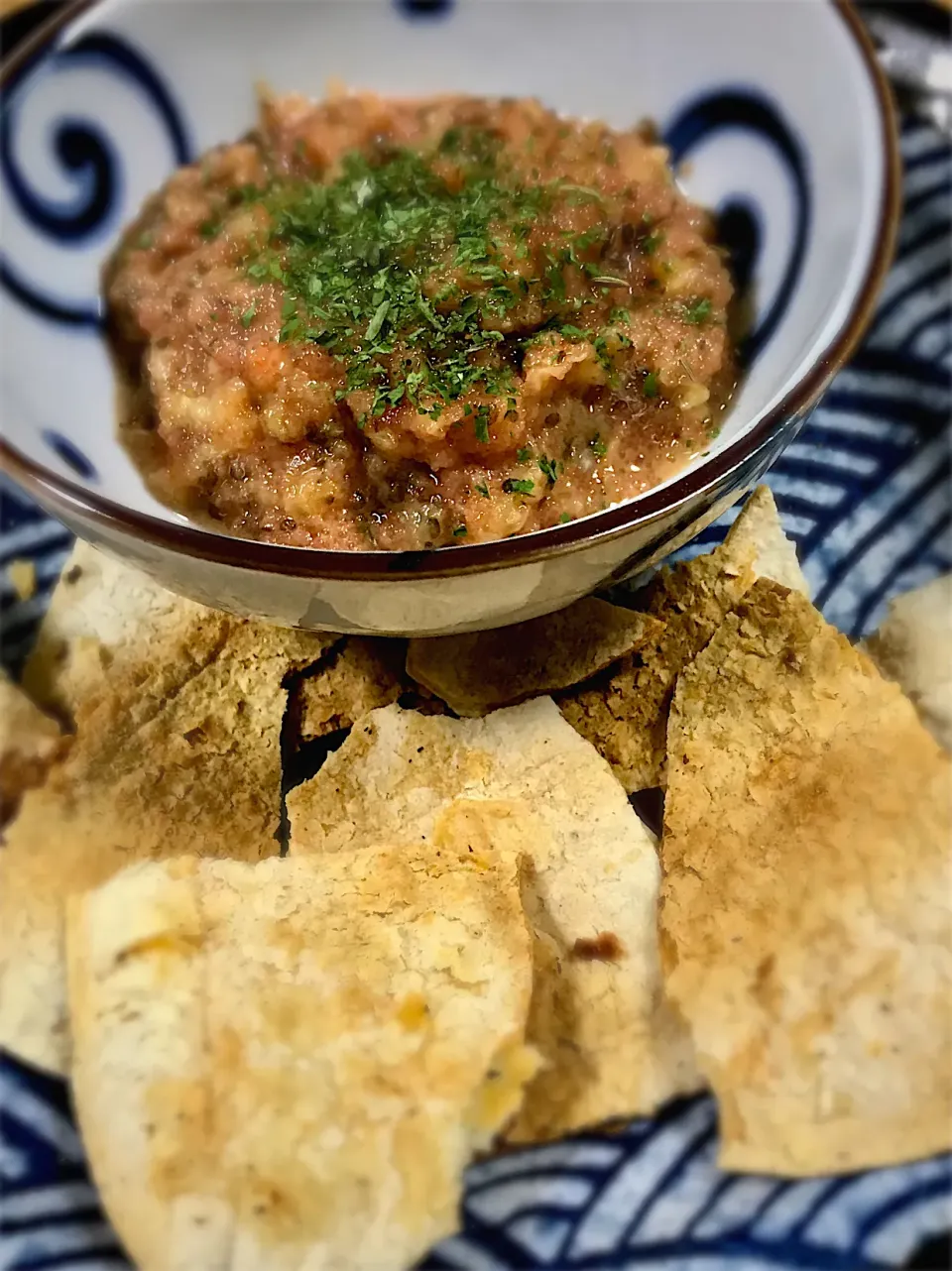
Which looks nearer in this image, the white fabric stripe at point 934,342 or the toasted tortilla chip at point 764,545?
the toasted tortilla chip at point 764,545

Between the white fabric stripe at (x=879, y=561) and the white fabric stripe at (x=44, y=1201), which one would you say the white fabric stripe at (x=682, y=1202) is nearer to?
the white fabric stripe at (x=44, y=1201)

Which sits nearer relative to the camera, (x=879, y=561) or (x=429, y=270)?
(x=429, y=270)

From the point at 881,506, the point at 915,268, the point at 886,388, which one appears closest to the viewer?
the point at 881,506

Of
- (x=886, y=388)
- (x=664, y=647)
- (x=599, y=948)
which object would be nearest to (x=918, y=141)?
(x=886, y=388)

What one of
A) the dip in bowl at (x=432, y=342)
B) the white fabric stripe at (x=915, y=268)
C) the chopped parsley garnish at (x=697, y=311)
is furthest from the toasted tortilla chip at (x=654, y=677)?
the white fabric stripe at (x=915, y=268)

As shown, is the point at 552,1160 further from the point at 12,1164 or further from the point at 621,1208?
the point at 12,1164
